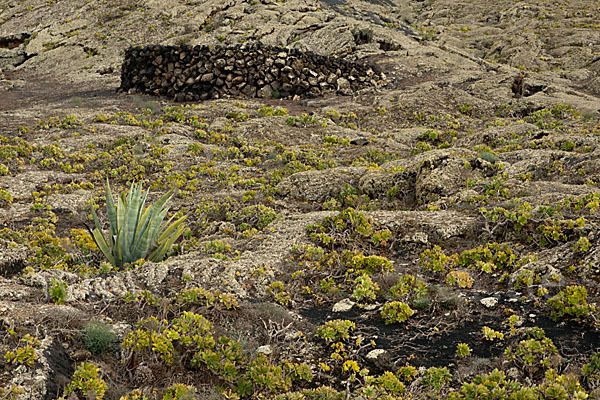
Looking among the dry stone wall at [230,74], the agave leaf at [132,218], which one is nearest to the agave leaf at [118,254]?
the agave leaf at [132,218]

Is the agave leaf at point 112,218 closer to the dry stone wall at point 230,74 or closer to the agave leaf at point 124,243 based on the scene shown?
the agave leaf at point 124,243

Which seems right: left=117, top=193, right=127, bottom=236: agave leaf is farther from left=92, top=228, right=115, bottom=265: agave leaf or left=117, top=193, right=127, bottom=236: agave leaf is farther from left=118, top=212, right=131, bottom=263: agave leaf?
left=92, top=228, right=115, bottom=265: agave leaf

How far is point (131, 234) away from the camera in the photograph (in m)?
5.77

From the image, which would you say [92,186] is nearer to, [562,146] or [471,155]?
[471,155]

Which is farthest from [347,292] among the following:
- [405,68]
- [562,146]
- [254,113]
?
[405,68]

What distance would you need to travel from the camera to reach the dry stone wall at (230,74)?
16141mm

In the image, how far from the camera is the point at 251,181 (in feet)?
30.1

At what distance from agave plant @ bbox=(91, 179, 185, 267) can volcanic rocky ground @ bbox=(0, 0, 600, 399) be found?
256 mm

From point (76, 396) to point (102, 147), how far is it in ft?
30.0

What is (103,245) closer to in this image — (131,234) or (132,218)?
(131,234)

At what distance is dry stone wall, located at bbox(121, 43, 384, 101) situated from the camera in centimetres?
1614

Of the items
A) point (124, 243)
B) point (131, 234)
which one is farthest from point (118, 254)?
point (131, 234)

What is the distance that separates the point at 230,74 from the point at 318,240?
11.8m

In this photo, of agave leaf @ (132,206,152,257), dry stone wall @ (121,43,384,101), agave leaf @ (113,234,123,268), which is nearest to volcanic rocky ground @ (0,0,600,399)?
agave leaf @ (113,234,123,268)
